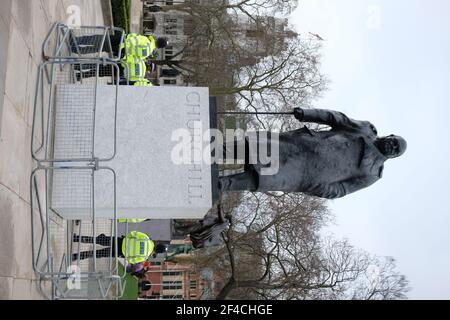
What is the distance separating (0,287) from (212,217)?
3.11 m

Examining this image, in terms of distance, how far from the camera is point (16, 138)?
5.25 m

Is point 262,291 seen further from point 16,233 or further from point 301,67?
point 16,233

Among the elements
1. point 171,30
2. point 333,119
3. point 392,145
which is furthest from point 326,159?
point 171,30

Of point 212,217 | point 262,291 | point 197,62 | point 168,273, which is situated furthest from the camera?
point 168,273

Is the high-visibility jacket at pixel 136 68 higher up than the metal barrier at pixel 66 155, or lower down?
higher up

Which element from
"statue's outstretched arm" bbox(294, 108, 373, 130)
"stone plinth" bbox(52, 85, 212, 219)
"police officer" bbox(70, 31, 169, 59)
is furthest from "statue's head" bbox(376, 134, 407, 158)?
"police officer" bbox(70, 31, 169, 59)

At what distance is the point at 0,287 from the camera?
15.9ft

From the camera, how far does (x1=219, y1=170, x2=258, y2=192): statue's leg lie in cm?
654

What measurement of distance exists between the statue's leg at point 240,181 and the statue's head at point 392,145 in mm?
1764

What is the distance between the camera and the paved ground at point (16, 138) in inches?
195

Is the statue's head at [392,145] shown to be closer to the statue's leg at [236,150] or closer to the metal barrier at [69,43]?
the statue's leg at [236,150]

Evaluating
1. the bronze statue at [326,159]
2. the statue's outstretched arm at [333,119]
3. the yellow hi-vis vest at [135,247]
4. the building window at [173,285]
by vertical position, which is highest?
the statue's outstretched arm at [333,119]

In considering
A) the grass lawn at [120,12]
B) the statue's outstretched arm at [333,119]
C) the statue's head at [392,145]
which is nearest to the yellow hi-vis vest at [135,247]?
the statue's outstretched arm at [333,119]

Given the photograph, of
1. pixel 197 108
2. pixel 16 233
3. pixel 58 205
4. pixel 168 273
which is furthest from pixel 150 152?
pixel 168 273
